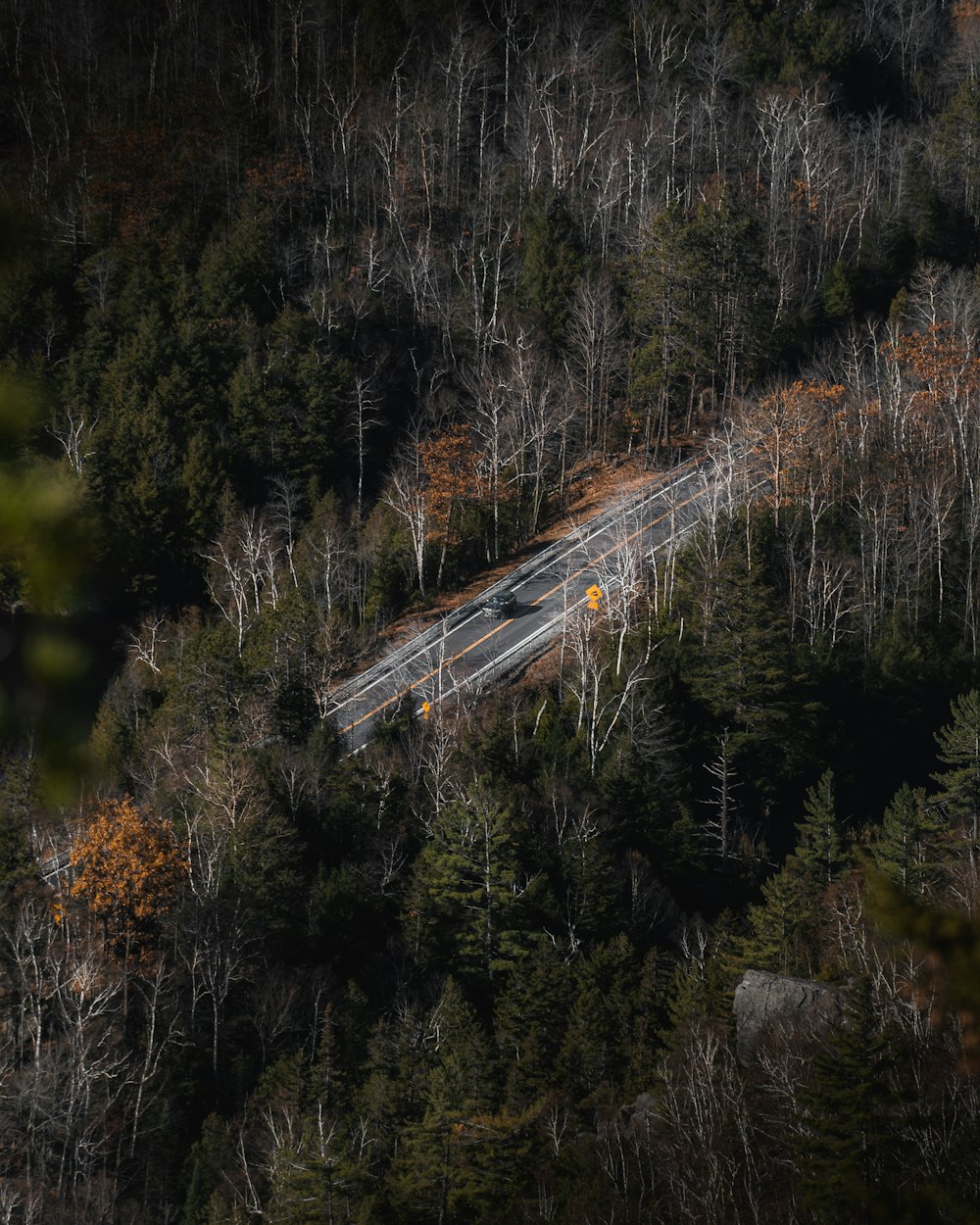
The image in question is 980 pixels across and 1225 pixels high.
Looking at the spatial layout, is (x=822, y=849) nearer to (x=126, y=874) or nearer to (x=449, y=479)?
(x=126, y=874)

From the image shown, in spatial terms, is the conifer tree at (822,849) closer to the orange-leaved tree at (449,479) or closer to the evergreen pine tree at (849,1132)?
the evergreen pine tree at (849,1132)

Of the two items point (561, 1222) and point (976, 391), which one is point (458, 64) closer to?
point (976, 391)

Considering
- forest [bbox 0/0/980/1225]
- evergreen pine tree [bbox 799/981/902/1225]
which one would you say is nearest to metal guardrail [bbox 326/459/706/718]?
forest [bbox 0/0/980/1225]

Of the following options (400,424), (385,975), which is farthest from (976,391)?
(385,975)

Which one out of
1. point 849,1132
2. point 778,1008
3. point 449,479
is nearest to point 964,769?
point 778,1008

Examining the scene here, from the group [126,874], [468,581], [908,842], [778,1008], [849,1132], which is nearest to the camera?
[849,1132]

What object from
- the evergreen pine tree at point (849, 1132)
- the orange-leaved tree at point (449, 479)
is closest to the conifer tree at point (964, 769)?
the orange-leaved tree at point (449, 479)

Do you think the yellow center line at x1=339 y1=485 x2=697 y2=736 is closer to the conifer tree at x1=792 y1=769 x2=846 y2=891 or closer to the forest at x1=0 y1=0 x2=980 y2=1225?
the forest at x1=0 y1=0 x2=980 y2=1225
